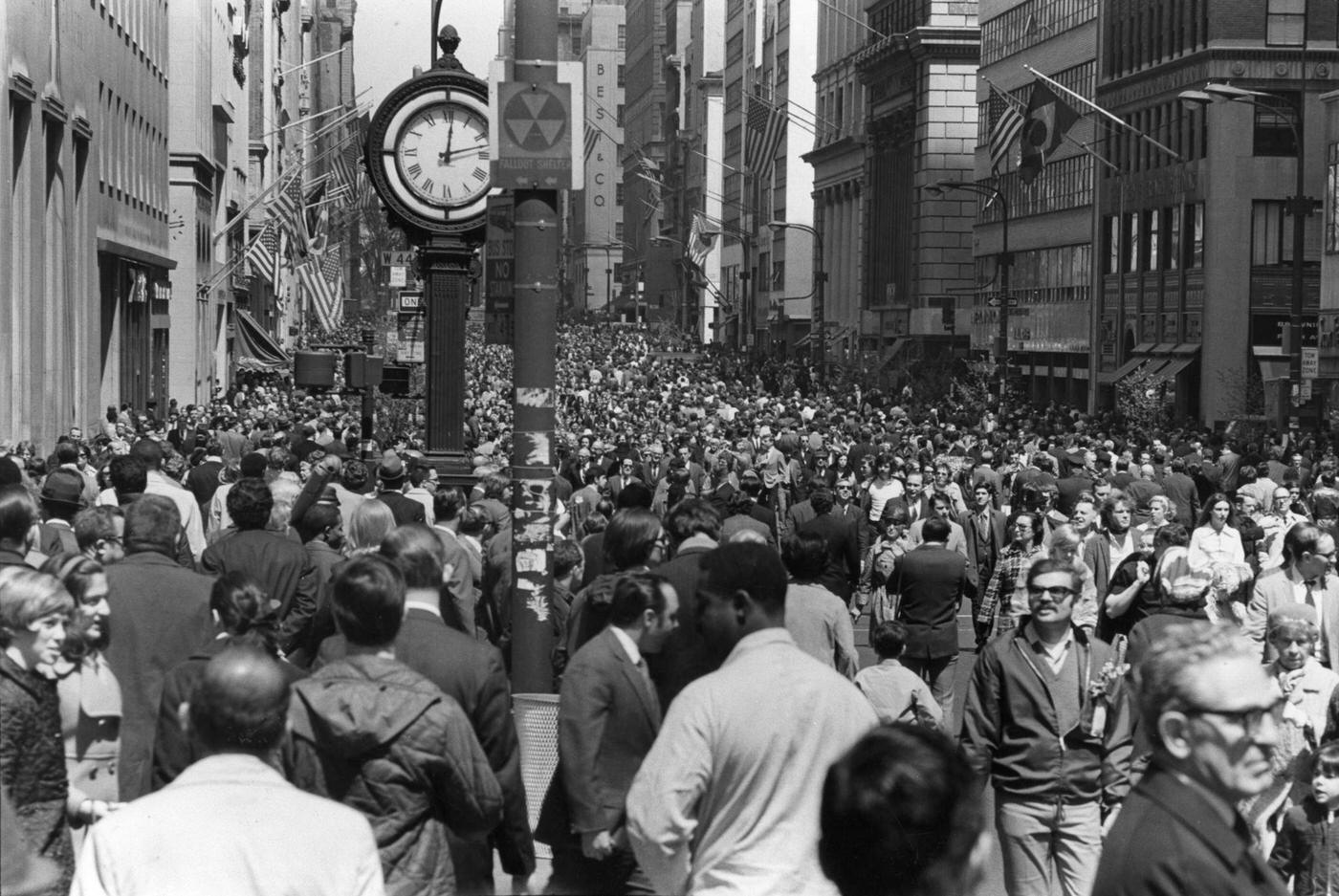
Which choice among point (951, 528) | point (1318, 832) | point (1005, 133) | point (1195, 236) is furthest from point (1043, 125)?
point (1318, 832)

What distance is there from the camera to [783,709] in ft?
17.6

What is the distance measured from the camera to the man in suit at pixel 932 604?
41.5ft

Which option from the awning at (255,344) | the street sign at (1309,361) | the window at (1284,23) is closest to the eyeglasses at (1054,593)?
the street sign at (1309,361)

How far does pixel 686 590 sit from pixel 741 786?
10.1ft

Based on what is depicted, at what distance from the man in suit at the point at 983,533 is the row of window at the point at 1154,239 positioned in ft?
131

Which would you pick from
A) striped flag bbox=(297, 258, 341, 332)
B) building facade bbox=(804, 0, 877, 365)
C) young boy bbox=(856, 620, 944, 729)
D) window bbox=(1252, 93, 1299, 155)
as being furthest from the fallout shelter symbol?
building facade bbox=(804, 0, 877, 365)

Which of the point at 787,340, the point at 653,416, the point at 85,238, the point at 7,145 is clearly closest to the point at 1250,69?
the point at 653,416

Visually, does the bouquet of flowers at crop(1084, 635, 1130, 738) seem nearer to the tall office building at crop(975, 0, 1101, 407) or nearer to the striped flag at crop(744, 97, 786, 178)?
the tall office building at crop(975, 0, 1101, 407)

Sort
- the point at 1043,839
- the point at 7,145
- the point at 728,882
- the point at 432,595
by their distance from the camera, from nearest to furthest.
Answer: the point at 728,882, the point at 432,595, the point at 1043,839, the point at 7,145

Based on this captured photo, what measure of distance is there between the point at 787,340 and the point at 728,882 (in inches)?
4549

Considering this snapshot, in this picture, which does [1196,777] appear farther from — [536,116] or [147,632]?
[536,116]

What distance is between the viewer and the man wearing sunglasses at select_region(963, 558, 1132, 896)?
26.5ft

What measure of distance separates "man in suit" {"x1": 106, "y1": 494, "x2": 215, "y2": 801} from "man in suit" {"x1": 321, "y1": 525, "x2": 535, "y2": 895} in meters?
0.94

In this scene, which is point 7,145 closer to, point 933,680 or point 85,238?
point 85,238
